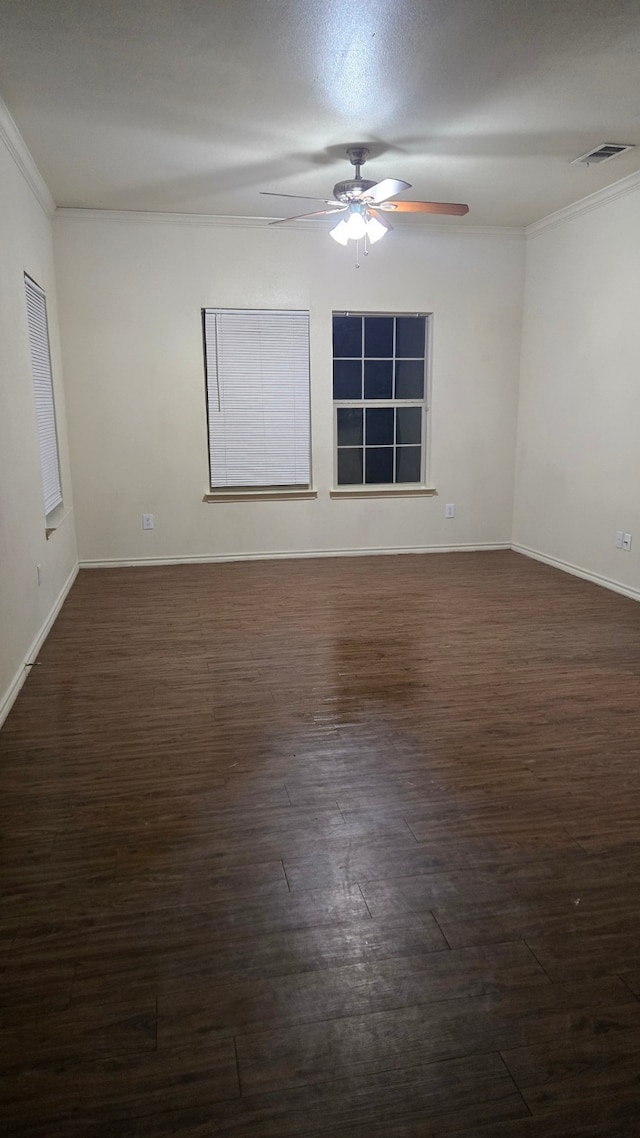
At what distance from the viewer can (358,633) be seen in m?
4.02

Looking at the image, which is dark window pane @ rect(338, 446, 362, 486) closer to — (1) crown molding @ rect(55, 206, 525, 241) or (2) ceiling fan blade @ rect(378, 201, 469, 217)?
(1) crown molding @ rect(55, 206, 525, 241)

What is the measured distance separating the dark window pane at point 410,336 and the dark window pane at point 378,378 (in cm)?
16

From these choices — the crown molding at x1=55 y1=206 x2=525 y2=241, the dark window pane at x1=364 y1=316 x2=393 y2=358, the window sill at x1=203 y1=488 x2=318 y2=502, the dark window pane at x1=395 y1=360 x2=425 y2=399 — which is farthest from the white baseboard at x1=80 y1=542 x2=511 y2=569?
the crown molding at x1=55 y1=206 x2=525 y2=241

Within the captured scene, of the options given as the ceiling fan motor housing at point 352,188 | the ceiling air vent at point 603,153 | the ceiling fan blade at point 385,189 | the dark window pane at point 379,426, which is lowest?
the dark window pane at point 379,426

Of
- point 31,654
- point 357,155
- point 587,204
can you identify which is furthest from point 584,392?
point 31,654

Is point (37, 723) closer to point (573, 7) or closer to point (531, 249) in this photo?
point (573, 7)

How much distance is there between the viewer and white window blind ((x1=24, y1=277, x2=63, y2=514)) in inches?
165

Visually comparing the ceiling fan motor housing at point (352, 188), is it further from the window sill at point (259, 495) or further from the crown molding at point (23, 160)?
the window sill at point (259, 495)

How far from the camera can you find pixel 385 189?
366 centimetres

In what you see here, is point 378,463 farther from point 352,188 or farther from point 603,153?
point 603,153

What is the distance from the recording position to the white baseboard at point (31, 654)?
2979 mm

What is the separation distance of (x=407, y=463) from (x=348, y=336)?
3.93 feet

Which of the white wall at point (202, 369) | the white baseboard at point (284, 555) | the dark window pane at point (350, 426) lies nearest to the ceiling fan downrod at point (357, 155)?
the white wall at point (202, 369)

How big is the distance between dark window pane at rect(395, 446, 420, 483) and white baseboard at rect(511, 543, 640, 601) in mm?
1151
